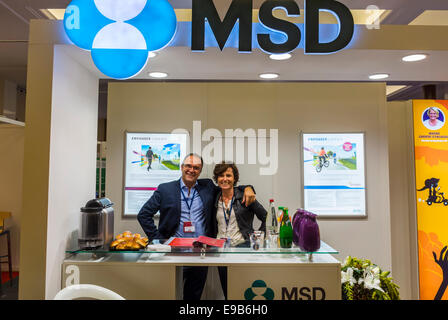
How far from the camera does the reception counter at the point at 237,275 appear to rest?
7.03 ft

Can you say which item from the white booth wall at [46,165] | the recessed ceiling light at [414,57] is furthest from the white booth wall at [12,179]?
the recessed ceiling light at [414,57]

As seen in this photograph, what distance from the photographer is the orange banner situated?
139 inches

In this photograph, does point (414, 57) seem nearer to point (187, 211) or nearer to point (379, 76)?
point (379, 76)

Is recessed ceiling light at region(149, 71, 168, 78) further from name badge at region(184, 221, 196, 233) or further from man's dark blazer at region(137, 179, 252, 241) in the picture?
name badge at region(184, 221, 196, 233)

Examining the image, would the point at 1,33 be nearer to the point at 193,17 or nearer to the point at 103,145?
the point at 103,145

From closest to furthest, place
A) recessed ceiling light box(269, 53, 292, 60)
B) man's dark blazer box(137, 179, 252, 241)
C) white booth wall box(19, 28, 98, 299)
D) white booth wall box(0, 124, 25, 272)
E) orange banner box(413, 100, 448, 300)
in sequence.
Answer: white booth wall box(19, 28, 98, 299) < recessed ceiling light box(269, 53, 292, 60) < man's dark blazer box(137, 179, 252, 241) < orange banner box(413, 100, 448, 300) < white booth wall box(0, 124, 25, 272)

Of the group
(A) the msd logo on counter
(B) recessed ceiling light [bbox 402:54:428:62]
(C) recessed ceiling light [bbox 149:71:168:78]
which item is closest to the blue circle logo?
(A) the msd logo on counter

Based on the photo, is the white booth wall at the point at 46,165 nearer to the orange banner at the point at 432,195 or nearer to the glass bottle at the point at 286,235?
the glass bottle at the point at 286,235

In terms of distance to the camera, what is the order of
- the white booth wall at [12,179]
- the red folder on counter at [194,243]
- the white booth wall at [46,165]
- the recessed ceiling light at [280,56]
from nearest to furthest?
the white booth wall at [46,165] → the red folder on counter at [194,243] → the recessed ceiling light at [280,56] → the white booth wall at [12,179]

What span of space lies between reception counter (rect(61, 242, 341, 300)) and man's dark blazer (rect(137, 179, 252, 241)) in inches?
26.2

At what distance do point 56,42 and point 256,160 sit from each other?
7.35ft

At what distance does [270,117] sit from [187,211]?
147 centimetres

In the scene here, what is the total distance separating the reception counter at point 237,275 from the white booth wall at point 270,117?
1407mm
